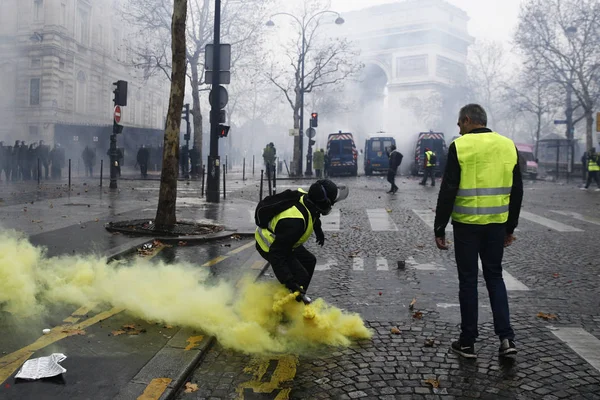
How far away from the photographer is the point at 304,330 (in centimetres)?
408

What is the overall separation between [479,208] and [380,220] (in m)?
7.96

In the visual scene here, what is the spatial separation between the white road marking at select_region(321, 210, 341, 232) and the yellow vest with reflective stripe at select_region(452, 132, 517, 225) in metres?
6.50

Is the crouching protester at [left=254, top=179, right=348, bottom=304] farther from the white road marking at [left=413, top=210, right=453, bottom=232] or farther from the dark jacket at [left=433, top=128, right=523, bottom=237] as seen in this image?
the white road marking at [left=413, top=210, right=453, bottom=232]

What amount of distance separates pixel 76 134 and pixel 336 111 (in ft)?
110

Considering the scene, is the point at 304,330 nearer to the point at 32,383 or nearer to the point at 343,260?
the point at 32,383

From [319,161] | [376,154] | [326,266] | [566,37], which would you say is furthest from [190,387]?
[566,37]

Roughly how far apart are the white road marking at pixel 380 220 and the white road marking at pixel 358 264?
2.84 m

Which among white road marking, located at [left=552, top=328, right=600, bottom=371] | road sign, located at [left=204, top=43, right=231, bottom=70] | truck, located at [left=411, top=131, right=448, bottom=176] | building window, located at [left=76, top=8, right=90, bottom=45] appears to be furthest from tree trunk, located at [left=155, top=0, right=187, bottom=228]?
truck, located at [left=411, top=131, right=448, bottom=176]

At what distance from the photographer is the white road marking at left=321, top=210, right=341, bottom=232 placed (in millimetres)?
10531

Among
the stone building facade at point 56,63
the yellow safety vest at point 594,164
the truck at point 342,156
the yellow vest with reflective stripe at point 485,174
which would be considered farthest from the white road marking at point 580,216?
the truck at point 342,156

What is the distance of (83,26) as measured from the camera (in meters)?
27.1

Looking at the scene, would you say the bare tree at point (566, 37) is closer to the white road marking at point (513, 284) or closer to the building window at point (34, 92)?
the building window at point (34, 92)

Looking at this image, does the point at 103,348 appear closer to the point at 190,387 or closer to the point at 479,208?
the point at 190,387

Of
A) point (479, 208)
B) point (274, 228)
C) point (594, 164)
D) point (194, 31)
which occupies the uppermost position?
point (194, 31)
